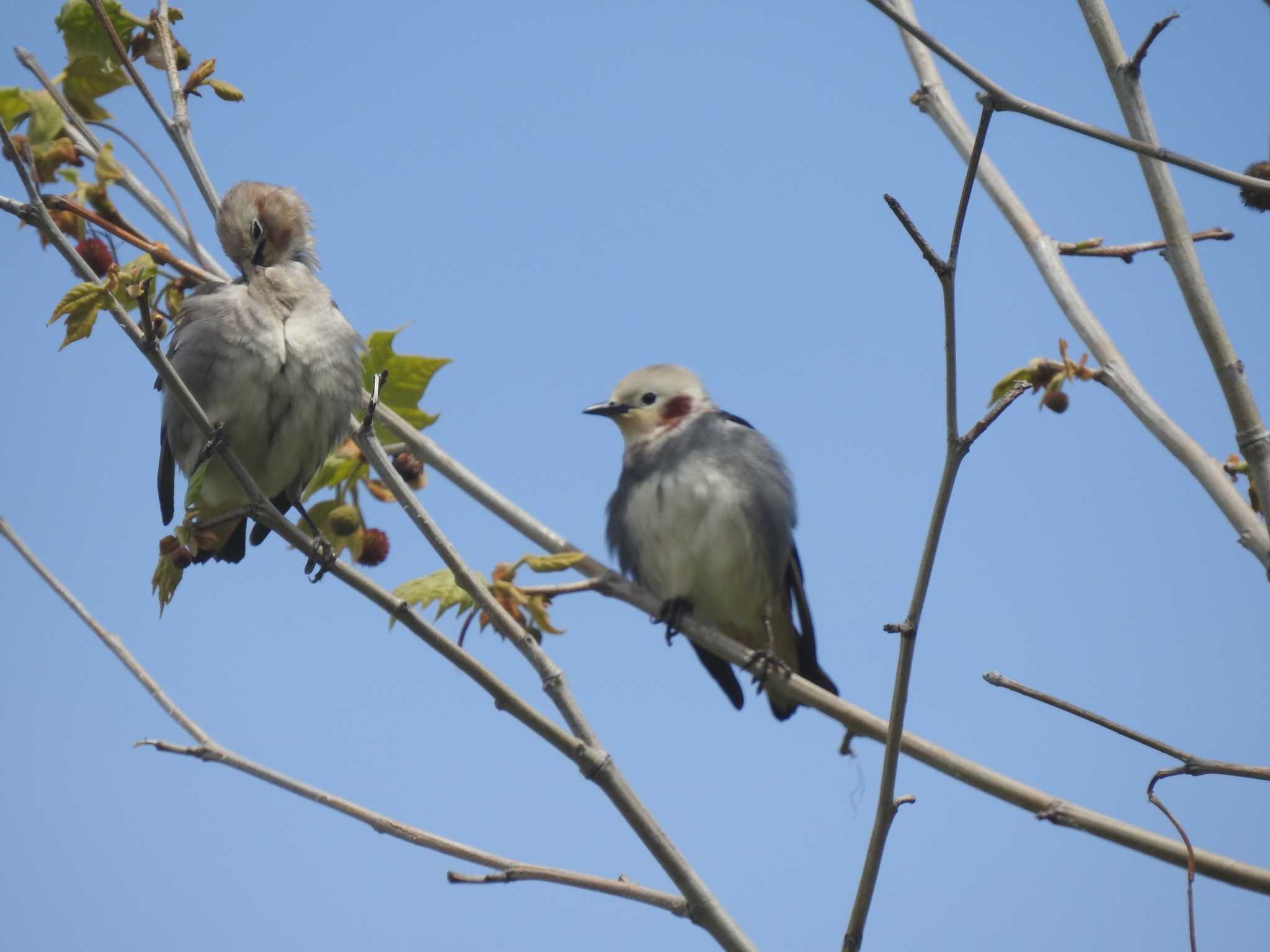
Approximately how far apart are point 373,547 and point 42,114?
6.49ft

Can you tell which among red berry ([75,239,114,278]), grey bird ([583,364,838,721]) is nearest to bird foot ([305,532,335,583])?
red berry ([75,239,114,278])

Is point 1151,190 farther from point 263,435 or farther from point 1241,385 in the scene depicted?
point 263,435

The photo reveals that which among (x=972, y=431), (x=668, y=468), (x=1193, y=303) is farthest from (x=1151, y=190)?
(x=668, y=468)

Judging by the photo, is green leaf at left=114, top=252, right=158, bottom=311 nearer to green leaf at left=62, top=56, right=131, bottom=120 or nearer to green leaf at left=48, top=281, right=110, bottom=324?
green leaf at left=48, top=281, right=110, bottom=324

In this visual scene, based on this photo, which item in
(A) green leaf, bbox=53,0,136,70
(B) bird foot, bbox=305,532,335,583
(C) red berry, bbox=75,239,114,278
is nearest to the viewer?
(B) bird foot, bbox=305,532,335,583

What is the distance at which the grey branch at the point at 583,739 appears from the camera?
3.14 meters

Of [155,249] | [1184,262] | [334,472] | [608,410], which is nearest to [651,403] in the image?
[608,410]

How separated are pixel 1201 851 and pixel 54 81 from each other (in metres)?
4.60

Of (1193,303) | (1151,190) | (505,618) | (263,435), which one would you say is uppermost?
(1151,190)

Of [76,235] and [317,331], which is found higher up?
[317,331]

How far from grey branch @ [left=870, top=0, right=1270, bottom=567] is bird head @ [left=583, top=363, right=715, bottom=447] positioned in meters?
2.55

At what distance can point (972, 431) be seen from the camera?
2623mm

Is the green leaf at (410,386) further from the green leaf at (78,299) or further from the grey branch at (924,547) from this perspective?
the grey branch at (924,547)

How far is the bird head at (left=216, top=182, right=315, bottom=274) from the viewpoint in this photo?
18.1 ft
